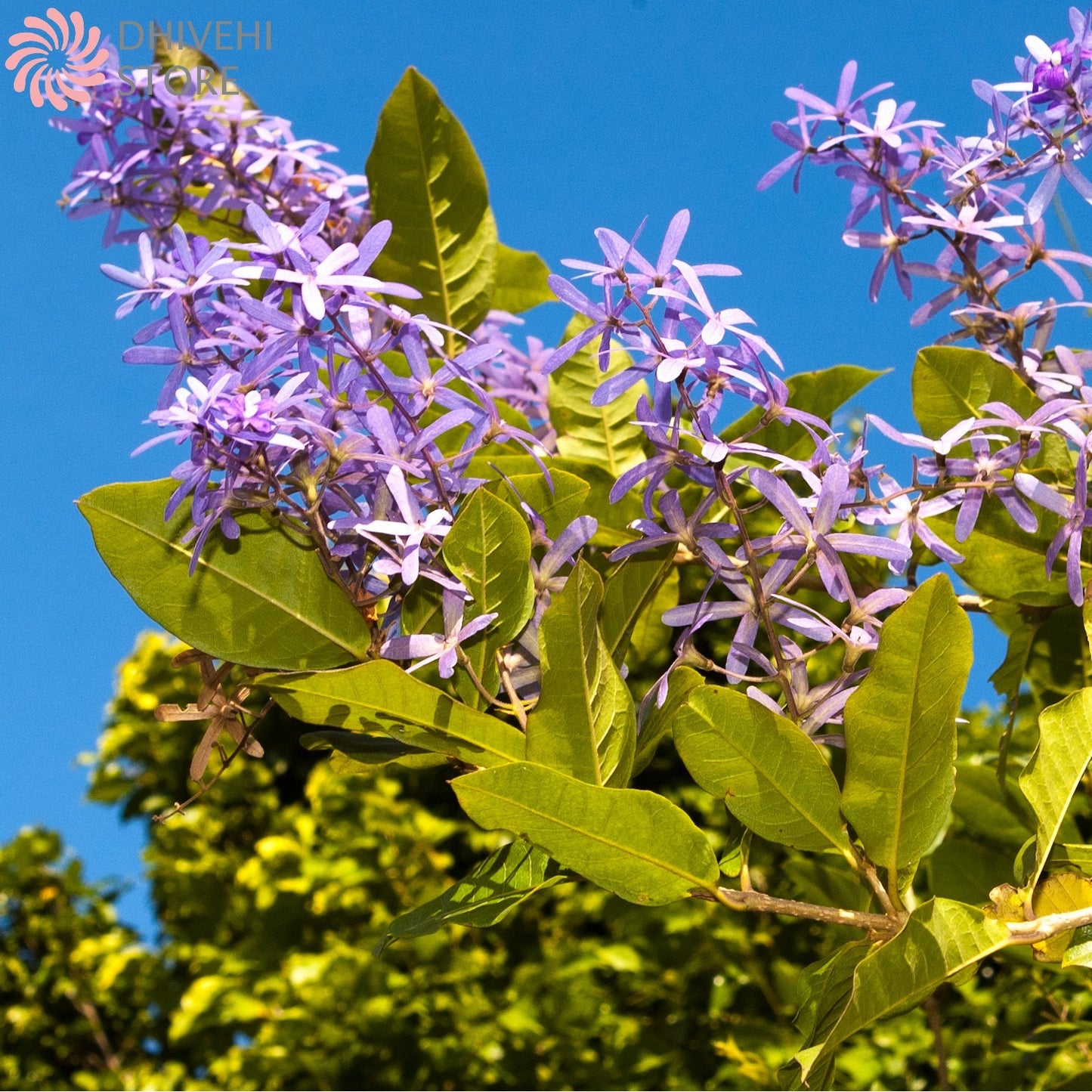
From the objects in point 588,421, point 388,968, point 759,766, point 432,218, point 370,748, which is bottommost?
point 759,766

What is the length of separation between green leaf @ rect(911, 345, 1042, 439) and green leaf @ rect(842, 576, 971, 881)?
368 mm

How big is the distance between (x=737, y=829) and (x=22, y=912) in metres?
5.22

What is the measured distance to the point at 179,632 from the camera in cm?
78

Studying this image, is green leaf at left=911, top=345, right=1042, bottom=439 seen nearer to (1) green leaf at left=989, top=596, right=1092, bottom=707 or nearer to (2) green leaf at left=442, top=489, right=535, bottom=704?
(1) green leaf at left=989, top=596, right=1092, bottom=707

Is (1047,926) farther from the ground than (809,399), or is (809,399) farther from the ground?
(809,399)

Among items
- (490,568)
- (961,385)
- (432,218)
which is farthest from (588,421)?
(490,568)

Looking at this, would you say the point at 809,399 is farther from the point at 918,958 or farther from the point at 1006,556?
the point at 918,958

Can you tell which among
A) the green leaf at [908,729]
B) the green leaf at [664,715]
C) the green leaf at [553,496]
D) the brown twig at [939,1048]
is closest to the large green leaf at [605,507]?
the green leaf at [553,496]

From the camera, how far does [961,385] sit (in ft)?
3.37

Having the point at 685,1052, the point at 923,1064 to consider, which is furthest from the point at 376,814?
the point at 923,1064

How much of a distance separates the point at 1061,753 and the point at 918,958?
212mm

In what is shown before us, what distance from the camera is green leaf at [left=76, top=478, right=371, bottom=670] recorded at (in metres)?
0.79

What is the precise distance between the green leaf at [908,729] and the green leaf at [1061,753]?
93 millimetres

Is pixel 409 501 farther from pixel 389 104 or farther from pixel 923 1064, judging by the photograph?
pixel 923 1064
